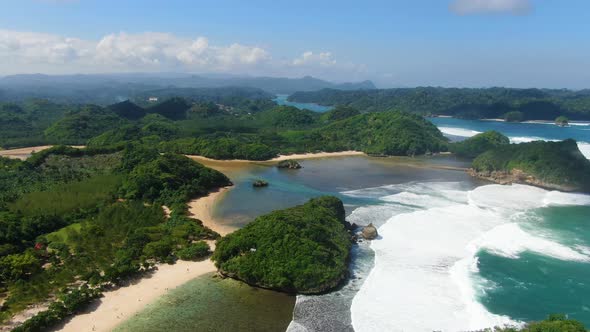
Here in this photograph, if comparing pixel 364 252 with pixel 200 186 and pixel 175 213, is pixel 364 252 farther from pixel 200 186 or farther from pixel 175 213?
pixel 200 186

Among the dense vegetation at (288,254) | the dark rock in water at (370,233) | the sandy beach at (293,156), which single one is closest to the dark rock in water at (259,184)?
the sandy beach at (293,156)

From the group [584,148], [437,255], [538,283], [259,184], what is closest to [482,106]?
[584,148]

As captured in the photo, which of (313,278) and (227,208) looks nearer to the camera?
(313,278)

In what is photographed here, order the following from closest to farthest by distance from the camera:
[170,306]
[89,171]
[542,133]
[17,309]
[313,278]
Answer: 1. [17,309]
2. [170,306]
3. [313,278]
4. [89,171]
5. [542,133]

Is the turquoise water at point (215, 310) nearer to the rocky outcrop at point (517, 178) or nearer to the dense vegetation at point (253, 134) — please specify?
the rocky outcrop at point (517, 178)

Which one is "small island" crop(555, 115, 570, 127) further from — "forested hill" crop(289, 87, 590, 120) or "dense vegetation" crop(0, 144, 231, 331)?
"dense vegetation" crop(0, 144, 231, 331)

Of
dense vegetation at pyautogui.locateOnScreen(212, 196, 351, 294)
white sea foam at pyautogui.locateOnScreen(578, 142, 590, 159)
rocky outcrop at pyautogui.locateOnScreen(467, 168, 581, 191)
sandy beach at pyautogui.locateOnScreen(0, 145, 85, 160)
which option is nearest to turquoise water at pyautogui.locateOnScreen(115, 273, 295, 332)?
dense vegetation at pyautogui.locateOnScreen(212, 196, 351, 294)

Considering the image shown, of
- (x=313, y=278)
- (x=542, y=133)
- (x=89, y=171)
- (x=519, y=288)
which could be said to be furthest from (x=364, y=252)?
(x=542, y=133)
